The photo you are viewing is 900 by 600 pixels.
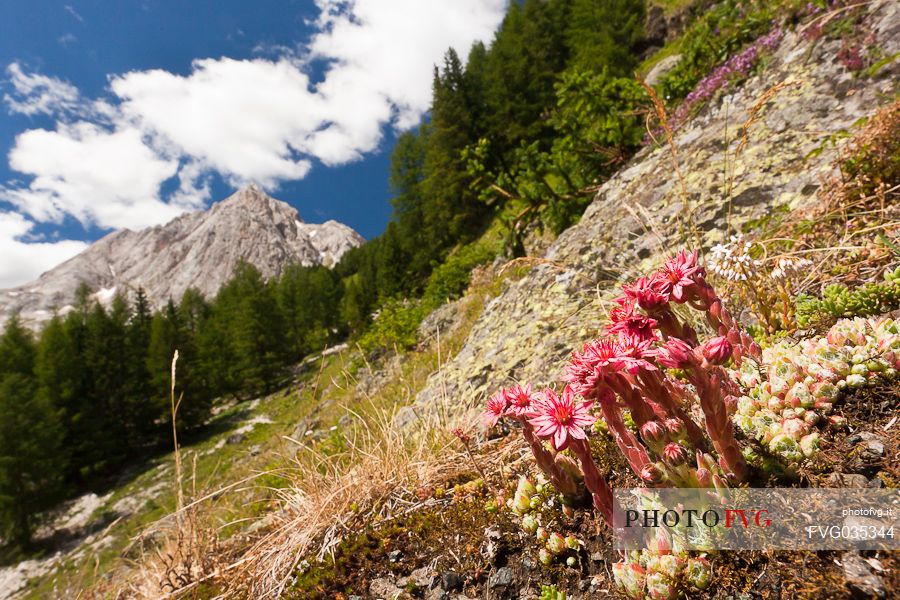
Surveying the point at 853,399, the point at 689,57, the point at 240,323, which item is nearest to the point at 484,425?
the point at 853,399

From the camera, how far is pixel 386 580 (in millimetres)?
2184

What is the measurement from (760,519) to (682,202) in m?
3.70

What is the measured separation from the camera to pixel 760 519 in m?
1.45

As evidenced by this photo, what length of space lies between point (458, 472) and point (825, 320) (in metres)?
2.35

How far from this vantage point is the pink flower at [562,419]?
4.85 ft

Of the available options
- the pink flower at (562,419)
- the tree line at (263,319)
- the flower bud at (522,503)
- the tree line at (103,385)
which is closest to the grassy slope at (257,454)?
the flower bud at (522,503)

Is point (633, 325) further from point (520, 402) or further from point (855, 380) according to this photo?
point (855, 380)

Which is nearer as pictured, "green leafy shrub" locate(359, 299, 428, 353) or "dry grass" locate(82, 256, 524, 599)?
"dry grass" locate(82, 256, 524, 599)

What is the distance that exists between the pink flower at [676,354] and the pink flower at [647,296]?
200 mm

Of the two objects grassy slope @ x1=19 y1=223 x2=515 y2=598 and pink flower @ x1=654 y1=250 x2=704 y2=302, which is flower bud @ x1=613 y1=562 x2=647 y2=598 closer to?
pink flower @ x1=654 y1=250 x2=704 y2=302

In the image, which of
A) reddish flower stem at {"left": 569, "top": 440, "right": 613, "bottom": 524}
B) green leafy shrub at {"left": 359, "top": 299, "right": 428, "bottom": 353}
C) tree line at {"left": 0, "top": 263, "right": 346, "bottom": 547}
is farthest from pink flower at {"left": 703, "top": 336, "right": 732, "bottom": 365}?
tree line at {"left": 0, "top": 263, "right": 346, "bottom": 547}

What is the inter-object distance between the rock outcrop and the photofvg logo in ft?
5.61

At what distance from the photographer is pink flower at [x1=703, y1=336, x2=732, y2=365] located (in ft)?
4.49

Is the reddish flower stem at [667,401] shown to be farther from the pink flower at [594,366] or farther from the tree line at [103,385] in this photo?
the tree line at [103,385]
